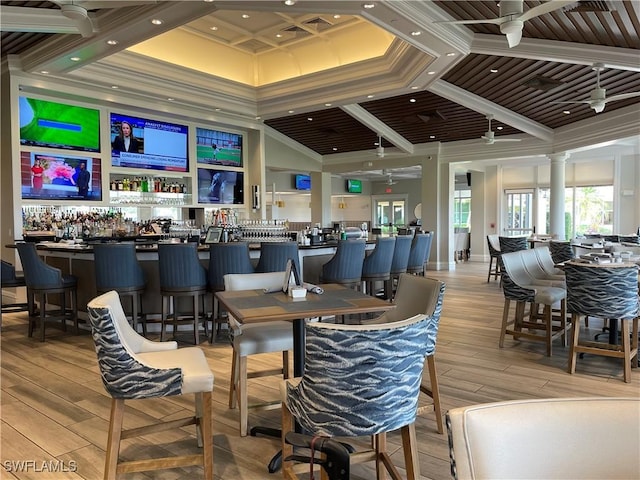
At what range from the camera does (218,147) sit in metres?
10.4

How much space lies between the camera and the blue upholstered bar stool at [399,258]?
6711 millimetres

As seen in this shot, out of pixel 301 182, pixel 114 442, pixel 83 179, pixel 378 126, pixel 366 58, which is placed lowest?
pixel 114 442

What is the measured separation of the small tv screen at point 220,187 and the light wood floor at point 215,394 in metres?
4.68

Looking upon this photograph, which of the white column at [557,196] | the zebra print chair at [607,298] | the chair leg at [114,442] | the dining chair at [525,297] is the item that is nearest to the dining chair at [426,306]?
the chair leg at [114,442]

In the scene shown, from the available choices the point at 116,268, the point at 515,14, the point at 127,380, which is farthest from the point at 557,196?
the point at 127,380

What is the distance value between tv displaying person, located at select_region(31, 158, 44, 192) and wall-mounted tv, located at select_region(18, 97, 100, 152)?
0.97 ft

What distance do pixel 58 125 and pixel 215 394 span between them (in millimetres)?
6244

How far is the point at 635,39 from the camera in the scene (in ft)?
18.4

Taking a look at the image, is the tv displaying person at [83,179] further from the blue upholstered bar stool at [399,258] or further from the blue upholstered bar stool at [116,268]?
the blue upholstered bar stool at [399,258]

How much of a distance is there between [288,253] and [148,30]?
3.15 metres

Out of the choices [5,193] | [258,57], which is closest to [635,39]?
[258,57]

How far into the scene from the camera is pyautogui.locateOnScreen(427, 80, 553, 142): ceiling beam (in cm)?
849

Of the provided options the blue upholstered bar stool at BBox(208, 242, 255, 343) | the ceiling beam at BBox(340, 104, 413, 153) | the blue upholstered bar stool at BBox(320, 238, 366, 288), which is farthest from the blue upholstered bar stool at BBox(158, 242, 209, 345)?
the ceiling beam at BBox(340, 104, 413, 153)

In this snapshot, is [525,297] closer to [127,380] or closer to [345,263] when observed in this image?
[345,263]
